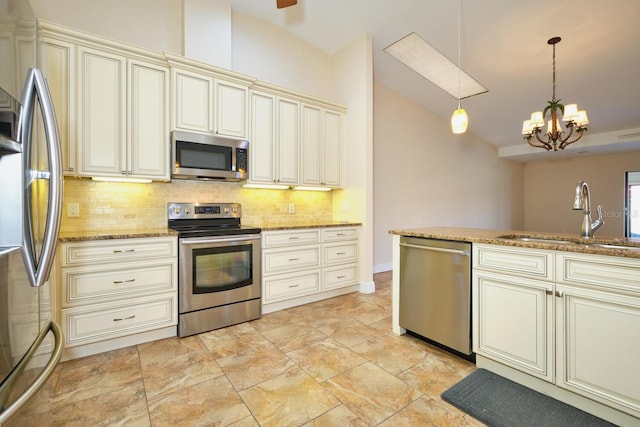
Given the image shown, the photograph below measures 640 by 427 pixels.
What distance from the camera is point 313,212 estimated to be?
4.14 meters

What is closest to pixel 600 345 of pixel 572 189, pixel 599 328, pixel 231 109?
pixel 599 328

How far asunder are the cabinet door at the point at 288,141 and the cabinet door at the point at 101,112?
61.3 inches

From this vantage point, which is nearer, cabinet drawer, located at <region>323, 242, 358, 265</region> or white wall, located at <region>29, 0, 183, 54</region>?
white wall, located at <region>29, 0, 183, 54</region>

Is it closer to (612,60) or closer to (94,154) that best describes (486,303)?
(94,154)

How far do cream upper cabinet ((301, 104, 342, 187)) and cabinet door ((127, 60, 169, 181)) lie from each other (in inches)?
61.7

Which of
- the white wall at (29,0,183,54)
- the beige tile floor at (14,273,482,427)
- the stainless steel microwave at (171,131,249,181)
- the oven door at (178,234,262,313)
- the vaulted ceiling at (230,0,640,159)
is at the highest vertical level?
the vaulted ceiling at (230,0,640,159)

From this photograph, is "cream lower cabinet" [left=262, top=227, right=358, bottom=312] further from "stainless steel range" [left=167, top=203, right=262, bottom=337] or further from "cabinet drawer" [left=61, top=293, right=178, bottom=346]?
"cabinet drawer" [left=61, top=293, right=178, bottom=346]

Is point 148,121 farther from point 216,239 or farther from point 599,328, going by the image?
point 599,328

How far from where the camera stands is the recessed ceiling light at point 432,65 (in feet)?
13.4

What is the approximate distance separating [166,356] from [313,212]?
2480 mm

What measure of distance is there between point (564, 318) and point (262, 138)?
9.93ft

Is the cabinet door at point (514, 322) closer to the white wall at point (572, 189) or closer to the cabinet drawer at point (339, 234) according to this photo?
the cabinet drawer at point (339, 234)

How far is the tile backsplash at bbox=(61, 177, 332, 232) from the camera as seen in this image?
259 cm

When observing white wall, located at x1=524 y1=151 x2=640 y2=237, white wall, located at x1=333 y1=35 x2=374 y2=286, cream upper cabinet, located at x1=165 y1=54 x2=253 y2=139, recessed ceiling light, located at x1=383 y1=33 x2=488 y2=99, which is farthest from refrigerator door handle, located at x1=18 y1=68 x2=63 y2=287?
white wall, located at x1=524 y1=151 x2=640 y2=237
